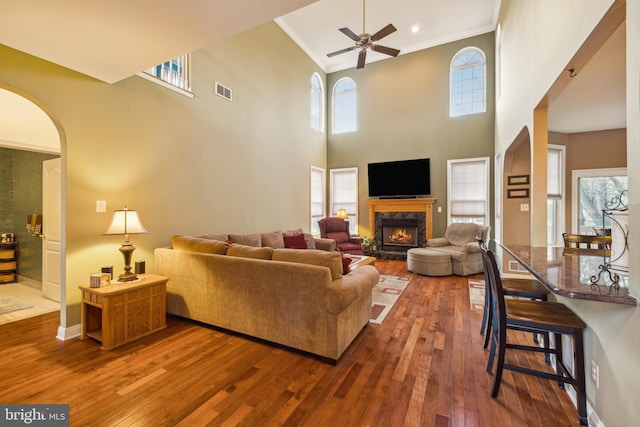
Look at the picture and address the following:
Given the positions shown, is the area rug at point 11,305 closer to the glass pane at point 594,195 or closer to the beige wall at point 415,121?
the beige wall at point 415,121

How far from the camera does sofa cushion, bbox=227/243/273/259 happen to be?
2.80 metres

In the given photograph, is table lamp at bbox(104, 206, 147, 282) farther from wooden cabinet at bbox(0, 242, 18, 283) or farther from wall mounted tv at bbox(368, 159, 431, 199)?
wall mounted tv at bbox(368, 159, 431, 199)

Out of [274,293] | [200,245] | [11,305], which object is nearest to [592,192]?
[274,293]

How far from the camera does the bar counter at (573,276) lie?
1.34 metres

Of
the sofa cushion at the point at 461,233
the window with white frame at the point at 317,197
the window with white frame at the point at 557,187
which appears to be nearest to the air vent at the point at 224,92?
the window with white frame at the point at 317,197

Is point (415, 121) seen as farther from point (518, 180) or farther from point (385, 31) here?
point (385, 31)

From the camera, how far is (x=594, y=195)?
17.6 feet

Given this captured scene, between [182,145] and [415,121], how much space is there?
5.70 m

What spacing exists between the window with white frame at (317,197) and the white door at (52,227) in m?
4.92

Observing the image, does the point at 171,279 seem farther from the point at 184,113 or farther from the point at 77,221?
the point at 184,113

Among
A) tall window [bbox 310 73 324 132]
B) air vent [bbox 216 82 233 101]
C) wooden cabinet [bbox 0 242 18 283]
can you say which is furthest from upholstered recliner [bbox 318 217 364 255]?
wooden cabinet [bbox 0 242 18 283]

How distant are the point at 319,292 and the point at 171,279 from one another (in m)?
2.00

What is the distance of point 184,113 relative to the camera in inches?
160

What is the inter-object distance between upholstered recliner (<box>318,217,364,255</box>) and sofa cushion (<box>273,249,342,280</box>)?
3.87 meters
